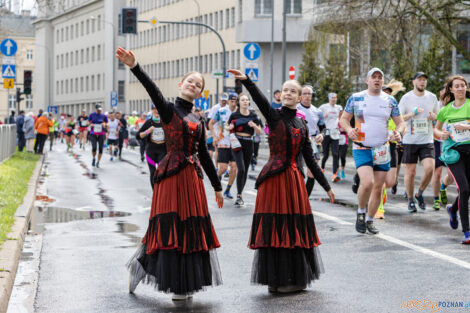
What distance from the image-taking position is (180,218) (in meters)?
7.21

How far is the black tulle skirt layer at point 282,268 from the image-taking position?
7.56 meters

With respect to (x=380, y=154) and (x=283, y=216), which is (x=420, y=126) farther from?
(x=283, y=216)

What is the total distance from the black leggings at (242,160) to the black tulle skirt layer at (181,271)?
817 centimetres

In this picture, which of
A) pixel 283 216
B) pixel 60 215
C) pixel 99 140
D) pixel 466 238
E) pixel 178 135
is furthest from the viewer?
pixel 99 140

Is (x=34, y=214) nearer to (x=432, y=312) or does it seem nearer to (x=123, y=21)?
(x=432, y=312)

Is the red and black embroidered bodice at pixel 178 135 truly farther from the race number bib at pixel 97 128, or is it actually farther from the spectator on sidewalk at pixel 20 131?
the spectator on sidewalk at pixel 20 131

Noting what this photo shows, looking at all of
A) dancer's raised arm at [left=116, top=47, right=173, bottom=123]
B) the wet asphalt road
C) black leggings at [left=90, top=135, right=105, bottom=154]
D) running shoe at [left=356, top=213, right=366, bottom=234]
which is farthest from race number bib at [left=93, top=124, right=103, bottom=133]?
dancer's raised arm at [left=116, top=47, right=173, bottom=123]

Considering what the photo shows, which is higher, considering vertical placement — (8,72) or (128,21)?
(128,21)

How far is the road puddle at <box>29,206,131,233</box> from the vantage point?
13.4 metres

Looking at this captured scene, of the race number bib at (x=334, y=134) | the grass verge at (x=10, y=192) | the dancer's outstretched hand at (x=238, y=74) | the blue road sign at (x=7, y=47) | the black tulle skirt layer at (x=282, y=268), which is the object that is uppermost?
the blue road sign at (x=7, y=47)

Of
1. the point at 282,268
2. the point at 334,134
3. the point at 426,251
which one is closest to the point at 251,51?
the point at 334,134

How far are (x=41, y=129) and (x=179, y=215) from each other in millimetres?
30819

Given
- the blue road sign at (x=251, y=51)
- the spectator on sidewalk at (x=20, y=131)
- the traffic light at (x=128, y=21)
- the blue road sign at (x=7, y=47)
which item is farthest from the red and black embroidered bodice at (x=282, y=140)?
the spectator on sidewalk at (x=20, y=131)

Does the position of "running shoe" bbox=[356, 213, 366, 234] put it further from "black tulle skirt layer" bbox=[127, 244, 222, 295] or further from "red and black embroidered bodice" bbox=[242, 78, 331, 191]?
"black tulle skirt layer" bbox=[127, 244, 222, 295]
